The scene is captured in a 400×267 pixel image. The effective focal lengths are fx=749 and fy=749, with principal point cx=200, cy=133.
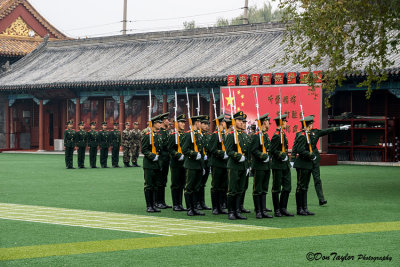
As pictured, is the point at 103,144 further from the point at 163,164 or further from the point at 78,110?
the point at 163,164

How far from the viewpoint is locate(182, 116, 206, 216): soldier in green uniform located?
12922mm

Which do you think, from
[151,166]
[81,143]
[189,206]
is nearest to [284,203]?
[189,206]

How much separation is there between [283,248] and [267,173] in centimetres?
358

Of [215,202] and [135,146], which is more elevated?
→ [135,146]

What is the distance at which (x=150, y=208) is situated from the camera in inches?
523

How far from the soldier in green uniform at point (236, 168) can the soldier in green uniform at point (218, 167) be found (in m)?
0.22

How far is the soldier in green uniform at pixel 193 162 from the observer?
12922mm

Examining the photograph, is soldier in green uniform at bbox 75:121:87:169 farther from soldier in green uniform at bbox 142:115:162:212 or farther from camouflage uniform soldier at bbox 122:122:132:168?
soldier in green uniform at bbox 142:115:162:212

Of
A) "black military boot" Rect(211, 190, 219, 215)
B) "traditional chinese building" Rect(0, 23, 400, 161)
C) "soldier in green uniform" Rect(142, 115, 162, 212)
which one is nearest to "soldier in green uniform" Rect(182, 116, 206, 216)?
"black military boot" Rect(211, 190, 219, 215)

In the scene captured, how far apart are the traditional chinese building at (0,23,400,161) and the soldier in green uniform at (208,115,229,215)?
1490cm

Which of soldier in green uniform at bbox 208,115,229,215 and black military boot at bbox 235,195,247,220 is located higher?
soldier in green uniform at bbox 208,115,229,215

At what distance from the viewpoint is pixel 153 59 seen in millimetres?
36781

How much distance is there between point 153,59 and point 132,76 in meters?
2.23

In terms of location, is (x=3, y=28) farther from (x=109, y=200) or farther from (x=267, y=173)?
(x=267, y=173)
